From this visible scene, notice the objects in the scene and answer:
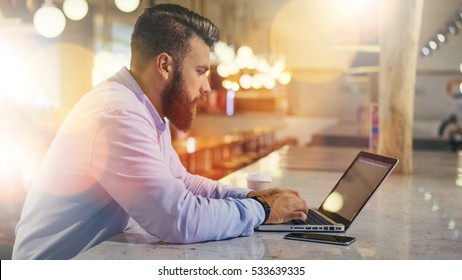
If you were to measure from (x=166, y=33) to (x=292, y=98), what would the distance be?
11.9 metres

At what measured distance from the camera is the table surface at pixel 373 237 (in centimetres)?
125

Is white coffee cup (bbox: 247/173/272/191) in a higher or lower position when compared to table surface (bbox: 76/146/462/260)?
higher

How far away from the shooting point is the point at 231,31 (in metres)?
10.2

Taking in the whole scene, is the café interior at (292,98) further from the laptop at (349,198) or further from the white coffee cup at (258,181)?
the white coffee cup at (258,181)

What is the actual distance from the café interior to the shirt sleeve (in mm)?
47

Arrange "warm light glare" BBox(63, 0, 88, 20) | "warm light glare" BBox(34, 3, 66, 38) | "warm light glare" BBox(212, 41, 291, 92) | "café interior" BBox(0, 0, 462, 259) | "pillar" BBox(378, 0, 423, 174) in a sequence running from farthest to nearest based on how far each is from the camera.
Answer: "warm light glare" BBox(212, 41, 291, 92), "warm light glare" BBox(63, 0, 88, 20), "warm light glare" BBox(34, 3, 66, 38), "pillar" BBox(378, 0, 423, 174), "café interior" BBox(0, 0, 462, 259)

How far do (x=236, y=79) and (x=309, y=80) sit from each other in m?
2.62

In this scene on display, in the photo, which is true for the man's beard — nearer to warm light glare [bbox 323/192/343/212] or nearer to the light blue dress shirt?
the light blue dress shirt

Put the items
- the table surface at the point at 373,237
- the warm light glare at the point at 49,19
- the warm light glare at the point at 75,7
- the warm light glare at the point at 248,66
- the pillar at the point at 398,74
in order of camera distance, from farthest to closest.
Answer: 1. the warm light glare at the point at 248,66
2. the warm light glare at the point at 75,7
3. the warm light glare at the point at 49,19
4. the pillar at the point at 398,74
5. the table surface at the point at 373,237

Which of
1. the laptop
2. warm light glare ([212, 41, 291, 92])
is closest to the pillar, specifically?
the laptop

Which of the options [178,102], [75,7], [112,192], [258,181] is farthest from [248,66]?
[112,192]

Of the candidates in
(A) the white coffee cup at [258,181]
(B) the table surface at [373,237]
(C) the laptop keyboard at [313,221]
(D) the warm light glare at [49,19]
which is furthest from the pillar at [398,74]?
(D) the warm light glare at [49,19]

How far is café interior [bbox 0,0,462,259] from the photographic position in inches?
70.3

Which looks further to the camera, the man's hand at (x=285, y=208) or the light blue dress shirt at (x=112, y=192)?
the man's hand at (x=285, y=208)
